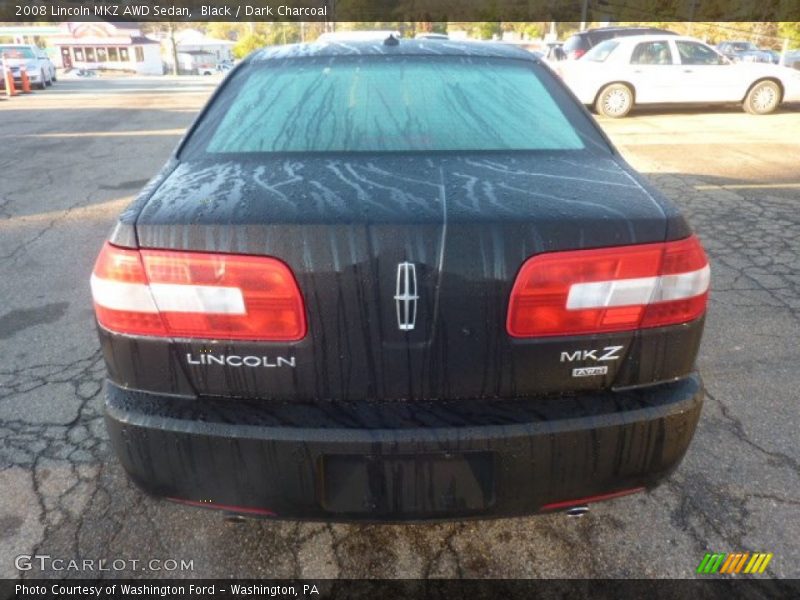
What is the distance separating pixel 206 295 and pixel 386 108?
117 centimetres

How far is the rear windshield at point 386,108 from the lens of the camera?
2.17m

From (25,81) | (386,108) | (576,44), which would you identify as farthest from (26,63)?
(386,108)

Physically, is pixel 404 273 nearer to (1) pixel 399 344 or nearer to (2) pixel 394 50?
(1) pixel 399 344

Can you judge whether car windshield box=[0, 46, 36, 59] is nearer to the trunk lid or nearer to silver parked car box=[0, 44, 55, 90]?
silver parked car box=[0, 44, 55, 90]

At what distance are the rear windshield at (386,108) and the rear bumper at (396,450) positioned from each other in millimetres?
958

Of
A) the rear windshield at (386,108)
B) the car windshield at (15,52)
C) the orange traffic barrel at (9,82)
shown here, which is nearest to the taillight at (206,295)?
the rear windshield at (386,108)

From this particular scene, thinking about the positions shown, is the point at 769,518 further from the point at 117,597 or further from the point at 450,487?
the point at 117,597

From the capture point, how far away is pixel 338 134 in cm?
220

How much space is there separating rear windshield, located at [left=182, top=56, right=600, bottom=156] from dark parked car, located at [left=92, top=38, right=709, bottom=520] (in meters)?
0.45

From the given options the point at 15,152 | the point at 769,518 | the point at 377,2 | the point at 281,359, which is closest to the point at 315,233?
the point at 281,359

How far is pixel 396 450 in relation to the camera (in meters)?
1.57

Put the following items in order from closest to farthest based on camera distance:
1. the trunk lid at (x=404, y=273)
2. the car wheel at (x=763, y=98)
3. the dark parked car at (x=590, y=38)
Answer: the trunk lid at (x=404, y=273), the car wheel at (x=763, y=98), the dark parked car at (x=590, y=38)

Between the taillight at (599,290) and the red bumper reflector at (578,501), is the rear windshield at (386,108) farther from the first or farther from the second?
the red bumper reflector at (578,501)

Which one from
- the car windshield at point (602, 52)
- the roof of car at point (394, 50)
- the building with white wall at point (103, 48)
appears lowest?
the building with white wall at point (103, 48)
